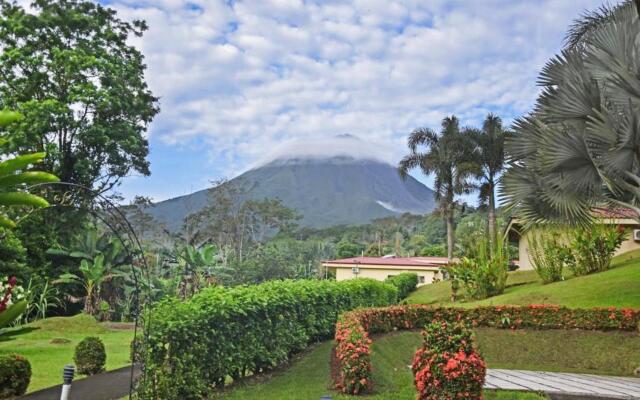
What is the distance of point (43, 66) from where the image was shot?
20.5 meters

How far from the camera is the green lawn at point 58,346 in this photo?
10344mm

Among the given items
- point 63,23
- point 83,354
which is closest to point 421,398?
point 83,354

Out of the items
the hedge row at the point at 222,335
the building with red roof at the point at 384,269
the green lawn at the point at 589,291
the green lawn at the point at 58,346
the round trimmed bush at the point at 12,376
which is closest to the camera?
the hedge row at the point at 222,335

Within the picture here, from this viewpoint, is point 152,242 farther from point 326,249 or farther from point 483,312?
point 483,312

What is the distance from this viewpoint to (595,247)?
59.1 ft

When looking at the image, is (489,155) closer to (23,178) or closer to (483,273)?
(483,273)

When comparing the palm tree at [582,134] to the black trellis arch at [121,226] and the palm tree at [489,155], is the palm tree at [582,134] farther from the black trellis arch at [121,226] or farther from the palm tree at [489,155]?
the palm tree at [489,155]

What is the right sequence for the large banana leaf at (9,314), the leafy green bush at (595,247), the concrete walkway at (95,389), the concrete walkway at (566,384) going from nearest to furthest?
the large banana leaf at (9,314) < the concrete walkway at (566,384) < the concrete walkway at (95,389) < the leafy green bush at (595,247)

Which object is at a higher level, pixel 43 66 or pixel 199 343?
pixel 43 66

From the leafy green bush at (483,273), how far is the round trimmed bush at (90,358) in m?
13.2

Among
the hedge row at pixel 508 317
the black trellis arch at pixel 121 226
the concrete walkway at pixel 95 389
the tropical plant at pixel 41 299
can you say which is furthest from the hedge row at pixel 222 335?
the tropical plant at pixel 41 299

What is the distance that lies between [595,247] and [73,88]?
2057 cm

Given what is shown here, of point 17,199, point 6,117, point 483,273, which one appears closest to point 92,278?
point 483,273

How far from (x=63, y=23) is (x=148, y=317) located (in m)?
19.0
